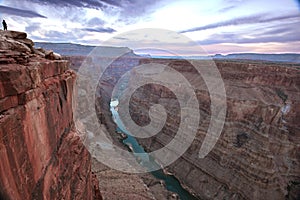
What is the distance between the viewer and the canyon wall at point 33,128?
4.98 m

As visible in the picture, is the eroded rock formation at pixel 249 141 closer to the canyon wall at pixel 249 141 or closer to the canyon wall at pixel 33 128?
the canyon wall at pixel 249 141

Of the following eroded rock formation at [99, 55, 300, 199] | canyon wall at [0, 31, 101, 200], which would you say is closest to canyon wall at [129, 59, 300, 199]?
eroded rock formation at [99, 55, 300, 199]

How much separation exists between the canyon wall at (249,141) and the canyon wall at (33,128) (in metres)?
18.7

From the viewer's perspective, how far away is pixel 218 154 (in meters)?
25.9

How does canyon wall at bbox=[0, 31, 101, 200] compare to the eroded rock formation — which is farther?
the eroded rock formation

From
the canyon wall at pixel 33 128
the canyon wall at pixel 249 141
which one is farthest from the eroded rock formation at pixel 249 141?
the canyon wall at pixel 33 128

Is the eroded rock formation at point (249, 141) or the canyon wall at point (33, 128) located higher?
the canyon wall at point (33, 128)

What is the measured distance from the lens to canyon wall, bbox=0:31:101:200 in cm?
498

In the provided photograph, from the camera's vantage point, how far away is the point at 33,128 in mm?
6082

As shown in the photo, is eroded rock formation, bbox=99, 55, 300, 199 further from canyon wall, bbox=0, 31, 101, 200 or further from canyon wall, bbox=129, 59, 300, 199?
canyon wall, bbox=0, 31, 101, 200

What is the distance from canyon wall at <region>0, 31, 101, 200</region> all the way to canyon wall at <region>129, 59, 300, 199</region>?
61.5 ft

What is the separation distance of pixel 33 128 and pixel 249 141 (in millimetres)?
24205

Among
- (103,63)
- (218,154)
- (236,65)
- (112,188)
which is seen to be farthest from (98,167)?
(103,63)

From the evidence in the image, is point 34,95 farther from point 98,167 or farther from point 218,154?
point 218,154
